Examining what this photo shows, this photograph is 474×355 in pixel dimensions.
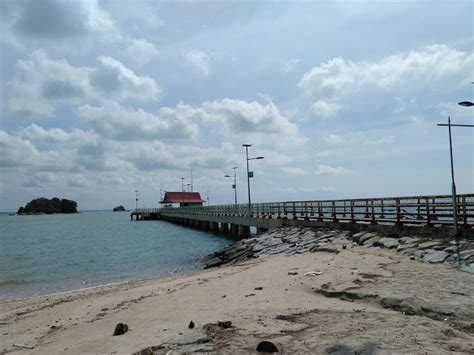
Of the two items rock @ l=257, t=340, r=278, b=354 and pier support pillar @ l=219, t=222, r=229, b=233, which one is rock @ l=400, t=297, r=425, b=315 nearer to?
rock @ l=257, t=340, r=278, b=354

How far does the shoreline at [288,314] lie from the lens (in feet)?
21.7

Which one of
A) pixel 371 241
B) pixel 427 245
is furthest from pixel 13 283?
pixel 427 245

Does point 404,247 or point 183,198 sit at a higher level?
point 183,198

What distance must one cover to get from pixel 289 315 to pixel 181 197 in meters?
122

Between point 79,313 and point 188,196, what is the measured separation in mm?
119074

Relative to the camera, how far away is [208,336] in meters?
7.05

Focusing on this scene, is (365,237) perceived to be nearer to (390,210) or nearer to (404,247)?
(390,210)

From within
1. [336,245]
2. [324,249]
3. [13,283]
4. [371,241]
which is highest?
[371,241]

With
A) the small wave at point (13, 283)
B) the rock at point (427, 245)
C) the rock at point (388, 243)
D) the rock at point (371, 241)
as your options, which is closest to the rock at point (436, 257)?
the rock at point (427, 245)

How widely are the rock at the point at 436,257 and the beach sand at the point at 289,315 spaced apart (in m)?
0.50

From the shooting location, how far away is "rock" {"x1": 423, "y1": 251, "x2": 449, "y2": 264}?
42.1 ft

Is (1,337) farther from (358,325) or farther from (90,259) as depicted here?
(90,259)

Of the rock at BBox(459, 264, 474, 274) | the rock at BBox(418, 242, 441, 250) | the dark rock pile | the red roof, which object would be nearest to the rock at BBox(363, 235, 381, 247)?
the dark rock pile

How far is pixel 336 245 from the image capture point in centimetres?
1909
